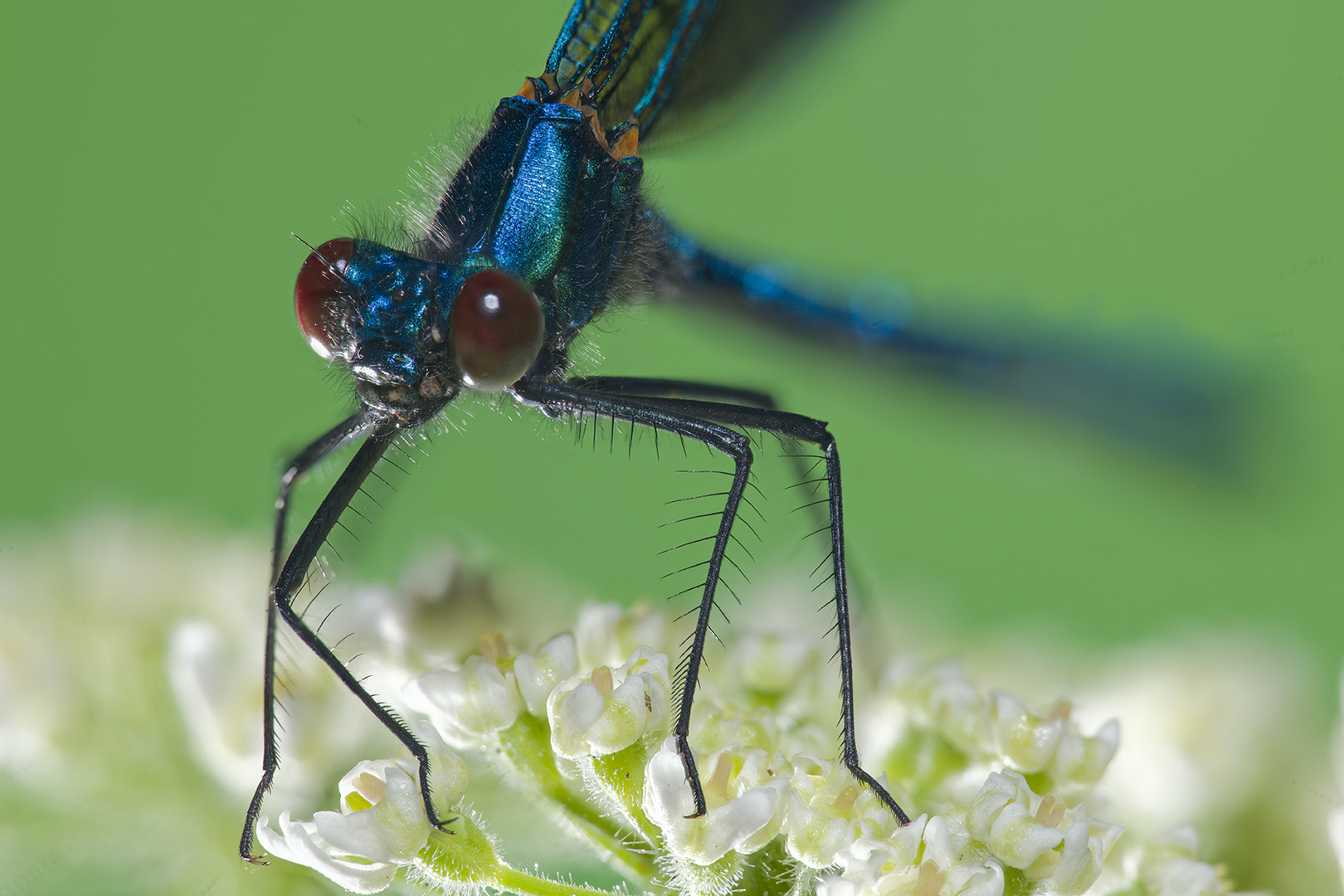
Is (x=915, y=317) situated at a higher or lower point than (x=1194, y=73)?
lower

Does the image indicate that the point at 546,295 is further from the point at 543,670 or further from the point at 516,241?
the point at 543,670

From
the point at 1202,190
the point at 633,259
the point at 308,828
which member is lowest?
the point at 308,828

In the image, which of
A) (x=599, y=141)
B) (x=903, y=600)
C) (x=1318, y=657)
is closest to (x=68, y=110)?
(x=599, y=141)

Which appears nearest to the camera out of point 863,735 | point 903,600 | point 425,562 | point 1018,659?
point 863,735

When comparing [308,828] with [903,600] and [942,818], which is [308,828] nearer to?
[942,818]

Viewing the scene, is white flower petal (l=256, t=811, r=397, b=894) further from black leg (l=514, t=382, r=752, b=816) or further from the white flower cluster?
black leg (l=514, t=382, r=752, b=816)

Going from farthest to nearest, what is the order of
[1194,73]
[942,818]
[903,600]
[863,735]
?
1. [1194,73]
2. [903,600]
3. [863,735]
4. [942,818]

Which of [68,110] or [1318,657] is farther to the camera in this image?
[68,110]
